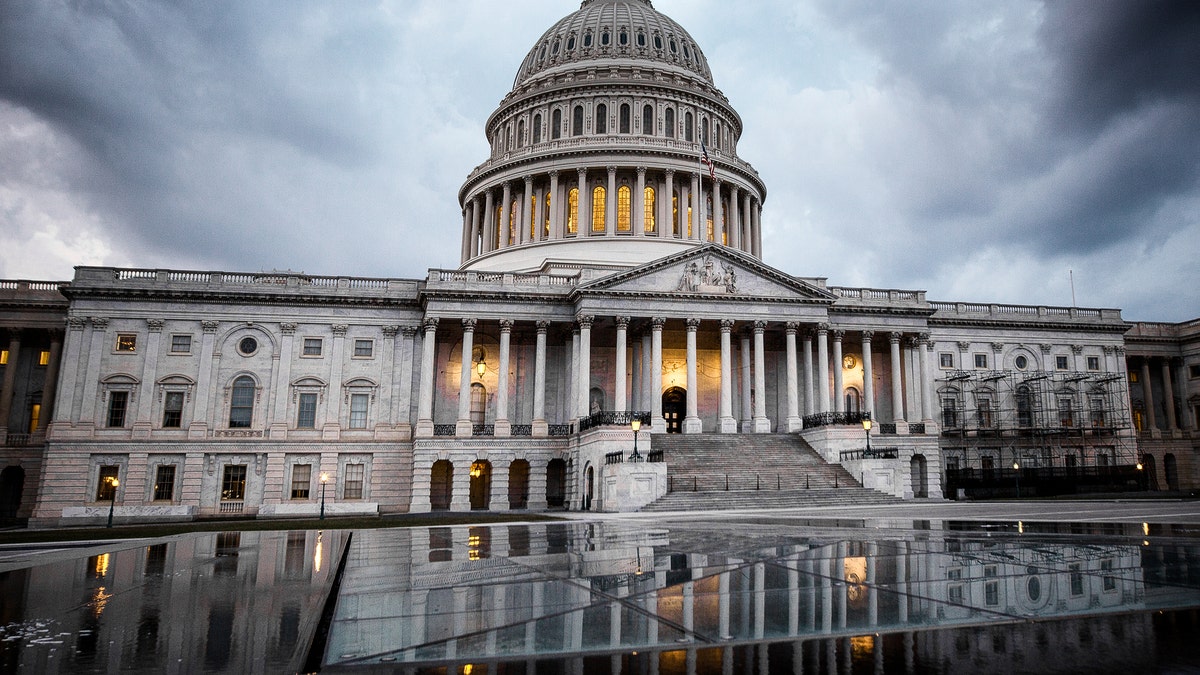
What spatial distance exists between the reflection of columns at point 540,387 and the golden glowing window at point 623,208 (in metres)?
18.8

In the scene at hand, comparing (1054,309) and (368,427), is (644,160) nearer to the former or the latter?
(368,427)

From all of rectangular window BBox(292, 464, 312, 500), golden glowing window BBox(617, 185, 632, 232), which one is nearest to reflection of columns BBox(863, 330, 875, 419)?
golden glowing window BBox(617, 185, 632, 232)

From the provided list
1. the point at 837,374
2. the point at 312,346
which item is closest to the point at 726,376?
the point at 837,374

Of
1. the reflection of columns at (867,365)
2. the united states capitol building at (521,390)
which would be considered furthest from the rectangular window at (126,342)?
the reflection of columns at (867,365)

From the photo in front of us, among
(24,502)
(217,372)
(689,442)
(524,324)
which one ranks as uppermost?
(524,324)

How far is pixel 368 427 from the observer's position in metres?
52.3

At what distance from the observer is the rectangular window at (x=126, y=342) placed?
5075 cm

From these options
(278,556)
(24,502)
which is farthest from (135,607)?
(24,502)

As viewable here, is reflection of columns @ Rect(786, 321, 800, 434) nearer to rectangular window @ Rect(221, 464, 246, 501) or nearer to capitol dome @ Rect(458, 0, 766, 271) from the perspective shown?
capitol dome @ Rect(458, 0, 766, 271)

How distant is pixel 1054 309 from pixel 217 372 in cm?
6709

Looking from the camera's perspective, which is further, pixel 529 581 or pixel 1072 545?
pixel 1072 545

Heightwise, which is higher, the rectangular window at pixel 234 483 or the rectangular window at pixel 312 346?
the rectangular window at pixel 312 346

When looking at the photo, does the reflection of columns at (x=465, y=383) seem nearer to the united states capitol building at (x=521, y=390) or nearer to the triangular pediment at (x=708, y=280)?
the united states capitol building at (x=521, y=390)

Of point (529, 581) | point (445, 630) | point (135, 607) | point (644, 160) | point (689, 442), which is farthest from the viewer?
point (644, 160)
